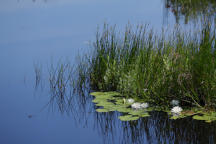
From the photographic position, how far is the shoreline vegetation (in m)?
3.60

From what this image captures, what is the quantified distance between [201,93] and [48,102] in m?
1.85

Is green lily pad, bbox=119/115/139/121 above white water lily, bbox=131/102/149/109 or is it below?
below

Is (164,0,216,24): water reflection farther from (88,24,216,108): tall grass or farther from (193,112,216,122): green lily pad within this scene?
(193,112,216,122): green lily pad

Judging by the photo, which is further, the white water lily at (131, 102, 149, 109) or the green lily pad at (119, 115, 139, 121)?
the white water lily at (131, 102, 149, 109)

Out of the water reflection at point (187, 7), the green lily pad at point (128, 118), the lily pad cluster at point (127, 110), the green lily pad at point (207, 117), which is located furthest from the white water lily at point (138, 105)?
the water reflection at point (187, 7)

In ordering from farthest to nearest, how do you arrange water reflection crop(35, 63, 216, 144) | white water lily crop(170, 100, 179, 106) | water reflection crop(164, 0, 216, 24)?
water reflection crop(164, 0, 216, 24) < white water lily crop(170, 100, 179, 106) < water reflection crop(35, 63, 216, 144)

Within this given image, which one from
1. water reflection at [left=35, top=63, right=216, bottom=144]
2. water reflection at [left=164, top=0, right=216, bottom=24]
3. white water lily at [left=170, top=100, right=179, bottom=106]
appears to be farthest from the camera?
water reflection at [left=164, top=0, right=216, bottom=24]

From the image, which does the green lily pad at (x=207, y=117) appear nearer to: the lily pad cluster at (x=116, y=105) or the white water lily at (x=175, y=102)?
the white water lily at (x=175, y=102)

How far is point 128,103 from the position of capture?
156 inches

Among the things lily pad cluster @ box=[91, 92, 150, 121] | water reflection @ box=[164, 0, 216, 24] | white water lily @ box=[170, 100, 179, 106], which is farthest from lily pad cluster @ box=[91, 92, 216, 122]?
water reflection @ box=[164, 0, 216, 24]

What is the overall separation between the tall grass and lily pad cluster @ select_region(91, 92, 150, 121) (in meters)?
0.15

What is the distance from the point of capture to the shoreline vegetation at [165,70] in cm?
360

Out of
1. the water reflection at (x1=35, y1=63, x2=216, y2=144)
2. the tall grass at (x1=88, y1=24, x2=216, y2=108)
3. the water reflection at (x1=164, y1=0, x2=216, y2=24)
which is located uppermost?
the water reflection at (x1=164, y1=0, x2=216, y2=24)

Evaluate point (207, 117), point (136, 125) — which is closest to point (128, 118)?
point (136, 125)
